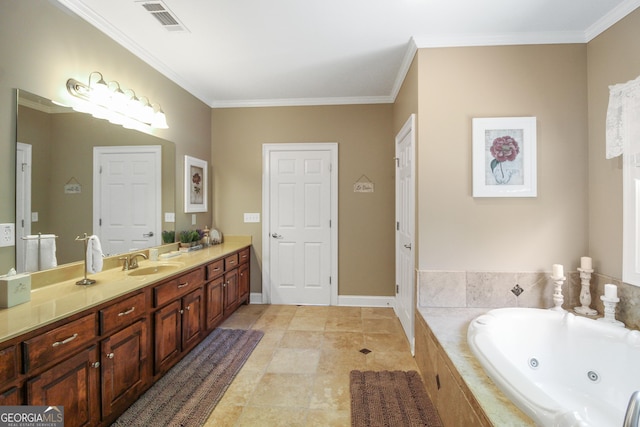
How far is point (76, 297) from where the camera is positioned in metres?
1.56

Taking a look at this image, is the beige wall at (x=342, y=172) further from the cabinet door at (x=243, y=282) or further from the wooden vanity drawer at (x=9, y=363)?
the wooden vanity drawer at (x=9, y=363)

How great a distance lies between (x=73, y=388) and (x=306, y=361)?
150 cm

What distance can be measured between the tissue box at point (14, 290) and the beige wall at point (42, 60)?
0.70 feet

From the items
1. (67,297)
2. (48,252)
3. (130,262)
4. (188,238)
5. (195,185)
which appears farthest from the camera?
(195,185)

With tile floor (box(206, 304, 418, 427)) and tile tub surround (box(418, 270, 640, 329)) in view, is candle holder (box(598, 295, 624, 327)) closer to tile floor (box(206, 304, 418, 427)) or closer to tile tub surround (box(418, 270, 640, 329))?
tile tub surround (box(418, 270, 640, 329))

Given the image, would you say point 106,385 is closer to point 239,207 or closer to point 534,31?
point 239,207

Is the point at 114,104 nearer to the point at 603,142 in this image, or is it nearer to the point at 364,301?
the point at 364,301

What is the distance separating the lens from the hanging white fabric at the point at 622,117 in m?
1.79

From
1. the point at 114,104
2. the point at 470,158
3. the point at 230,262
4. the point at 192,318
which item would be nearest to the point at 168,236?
the point at 230,262

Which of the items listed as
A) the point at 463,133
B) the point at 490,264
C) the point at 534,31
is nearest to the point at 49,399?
the point at 490,264

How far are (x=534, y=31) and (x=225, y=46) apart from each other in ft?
7.89

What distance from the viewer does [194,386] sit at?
205 cm

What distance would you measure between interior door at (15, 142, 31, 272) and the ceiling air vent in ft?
3.80

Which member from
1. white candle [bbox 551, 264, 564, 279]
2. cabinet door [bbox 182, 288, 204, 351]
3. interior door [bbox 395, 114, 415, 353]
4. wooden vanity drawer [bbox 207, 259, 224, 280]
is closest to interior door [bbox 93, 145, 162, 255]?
wooden vanity drawer [bbox 207, 259, 224, 280]
